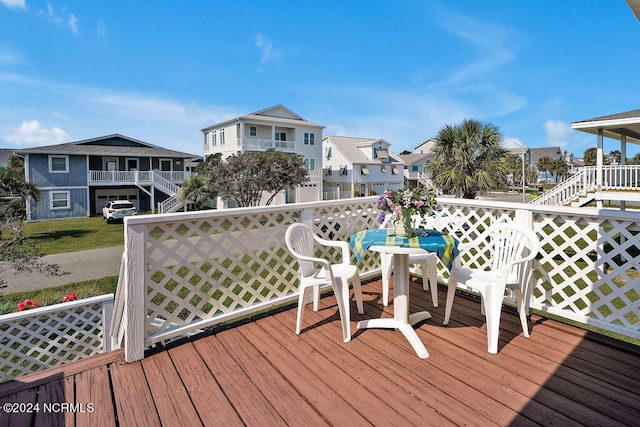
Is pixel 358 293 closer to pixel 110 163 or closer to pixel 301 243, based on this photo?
pixel 301 243

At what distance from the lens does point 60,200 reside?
706 inches

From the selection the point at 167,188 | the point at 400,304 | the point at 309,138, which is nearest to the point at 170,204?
the point at 167,188

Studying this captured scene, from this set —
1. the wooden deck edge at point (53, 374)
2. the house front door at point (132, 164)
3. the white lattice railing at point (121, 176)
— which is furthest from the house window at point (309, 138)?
the wooden deck edge at point (53, 374)

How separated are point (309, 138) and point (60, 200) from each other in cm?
1557

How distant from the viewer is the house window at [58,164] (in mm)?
17761

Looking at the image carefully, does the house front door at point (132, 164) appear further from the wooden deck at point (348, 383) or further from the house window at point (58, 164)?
the wooden deck at point (348, 383)

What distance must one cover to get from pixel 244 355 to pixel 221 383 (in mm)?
338

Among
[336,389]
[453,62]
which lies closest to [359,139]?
[453,62]

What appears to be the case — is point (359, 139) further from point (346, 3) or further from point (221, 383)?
point (221, 383)

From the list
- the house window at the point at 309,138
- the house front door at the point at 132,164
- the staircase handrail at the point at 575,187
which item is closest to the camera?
the staircase handrail at the point at 575,187

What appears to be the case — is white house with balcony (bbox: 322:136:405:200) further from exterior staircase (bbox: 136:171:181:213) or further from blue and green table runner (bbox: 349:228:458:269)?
blue and green table runner (bbox: 349:228:458:269)

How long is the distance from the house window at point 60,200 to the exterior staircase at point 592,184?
23.3 m

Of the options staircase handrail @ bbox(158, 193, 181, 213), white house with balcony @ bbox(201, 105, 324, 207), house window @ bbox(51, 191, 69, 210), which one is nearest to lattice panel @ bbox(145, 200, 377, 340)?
staircase handrail @ bbox(158, 193, 181, 213)

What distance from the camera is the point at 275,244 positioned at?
10.1 feet
